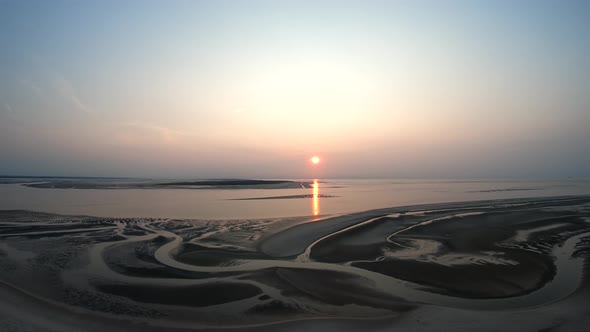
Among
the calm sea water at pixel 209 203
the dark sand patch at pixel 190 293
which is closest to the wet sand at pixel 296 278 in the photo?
the dark sand patch at pixel 190 293

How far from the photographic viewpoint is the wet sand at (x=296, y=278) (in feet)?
27.9

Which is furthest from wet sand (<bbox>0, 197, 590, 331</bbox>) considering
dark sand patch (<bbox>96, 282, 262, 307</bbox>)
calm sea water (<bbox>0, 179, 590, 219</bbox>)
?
calm sea water (<bbox>0, 179, 590, 219</bbox>)

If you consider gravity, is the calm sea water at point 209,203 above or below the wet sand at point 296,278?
above

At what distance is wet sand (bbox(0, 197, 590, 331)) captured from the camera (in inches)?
335

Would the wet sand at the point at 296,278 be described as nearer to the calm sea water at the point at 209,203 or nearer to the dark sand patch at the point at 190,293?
the dark sand patch at the point at 190,293

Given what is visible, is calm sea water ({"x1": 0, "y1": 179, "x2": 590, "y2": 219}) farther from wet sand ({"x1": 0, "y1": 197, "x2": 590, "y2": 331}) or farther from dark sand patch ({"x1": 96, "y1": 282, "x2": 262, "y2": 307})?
dark sand patch ({"x1": 96, "y1": 282, "x2": 262, "y2": 307})

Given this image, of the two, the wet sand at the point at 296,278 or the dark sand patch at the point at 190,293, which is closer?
the wet sand at the point at 296,278

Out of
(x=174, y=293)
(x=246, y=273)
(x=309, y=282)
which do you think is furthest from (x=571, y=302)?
(x=174, y=293)

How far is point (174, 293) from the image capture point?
33.7ft

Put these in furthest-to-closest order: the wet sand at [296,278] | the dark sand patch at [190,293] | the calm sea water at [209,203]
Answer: the calm sea water at [209,203], the dark sand patch at [190,293], the wet sand at [296,278]

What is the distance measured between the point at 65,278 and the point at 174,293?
15.0 ft

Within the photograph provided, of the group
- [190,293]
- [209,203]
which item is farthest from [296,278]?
[209,203]

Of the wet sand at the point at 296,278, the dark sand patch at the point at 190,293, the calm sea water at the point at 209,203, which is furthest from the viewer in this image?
the calm sea water at the point at 209,203

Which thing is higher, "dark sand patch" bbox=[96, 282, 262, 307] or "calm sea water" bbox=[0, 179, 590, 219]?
"calm sea water" bbox=[0, 179, 590, 219]
